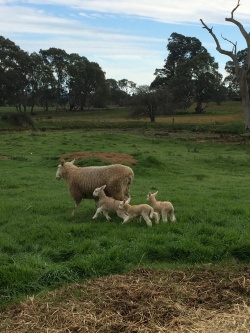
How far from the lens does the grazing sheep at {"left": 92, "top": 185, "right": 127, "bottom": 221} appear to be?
10180 millimetres

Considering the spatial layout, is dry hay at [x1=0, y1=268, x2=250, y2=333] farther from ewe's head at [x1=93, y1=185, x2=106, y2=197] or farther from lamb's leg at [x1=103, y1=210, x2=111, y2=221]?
ewe's head at [x1=93, y1=185, x2=106, y2=197]

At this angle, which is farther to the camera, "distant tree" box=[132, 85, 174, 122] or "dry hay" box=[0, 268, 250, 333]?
"distant tree" box=[132, 85, 174, 122]

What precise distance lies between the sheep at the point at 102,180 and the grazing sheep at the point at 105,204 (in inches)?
17.0

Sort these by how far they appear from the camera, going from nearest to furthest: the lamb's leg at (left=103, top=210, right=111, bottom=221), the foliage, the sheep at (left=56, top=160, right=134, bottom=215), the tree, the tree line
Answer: the lamb's leg at (left=103, top=210, right=111, bottom=221) < the sheep at (left=56, top=160, right=134, bottom=215) < the foliage < the tree line < the tree

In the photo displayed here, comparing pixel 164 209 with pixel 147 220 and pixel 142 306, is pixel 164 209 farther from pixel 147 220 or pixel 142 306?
pixel 142 306

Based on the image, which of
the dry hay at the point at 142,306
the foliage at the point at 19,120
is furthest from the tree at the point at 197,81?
the dry hay at the point at 142,306

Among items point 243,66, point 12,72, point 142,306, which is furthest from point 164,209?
point 12,72

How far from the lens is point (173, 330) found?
5668mm

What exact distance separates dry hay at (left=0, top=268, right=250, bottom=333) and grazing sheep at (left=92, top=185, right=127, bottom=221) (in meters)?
2.84

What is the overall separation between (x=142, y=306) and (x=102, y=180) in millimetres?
5129

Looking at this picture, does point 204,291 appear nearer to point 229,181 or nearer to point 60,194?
point 60,194

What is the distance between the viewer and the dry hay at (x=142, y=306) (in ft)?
19.0

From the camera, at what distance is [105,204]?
1033 cm

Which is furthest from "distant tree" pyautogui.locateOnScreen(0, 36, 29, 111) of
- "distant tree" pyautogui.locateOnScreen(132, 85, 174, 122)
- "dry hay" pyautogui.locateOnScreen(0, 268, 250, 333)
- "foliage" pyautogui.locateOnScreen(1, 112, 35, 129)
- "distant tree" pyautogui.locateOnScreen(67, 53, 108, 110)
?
"dry hay" pyautogui.locateOnScreen(0, 268, 250, 333)
